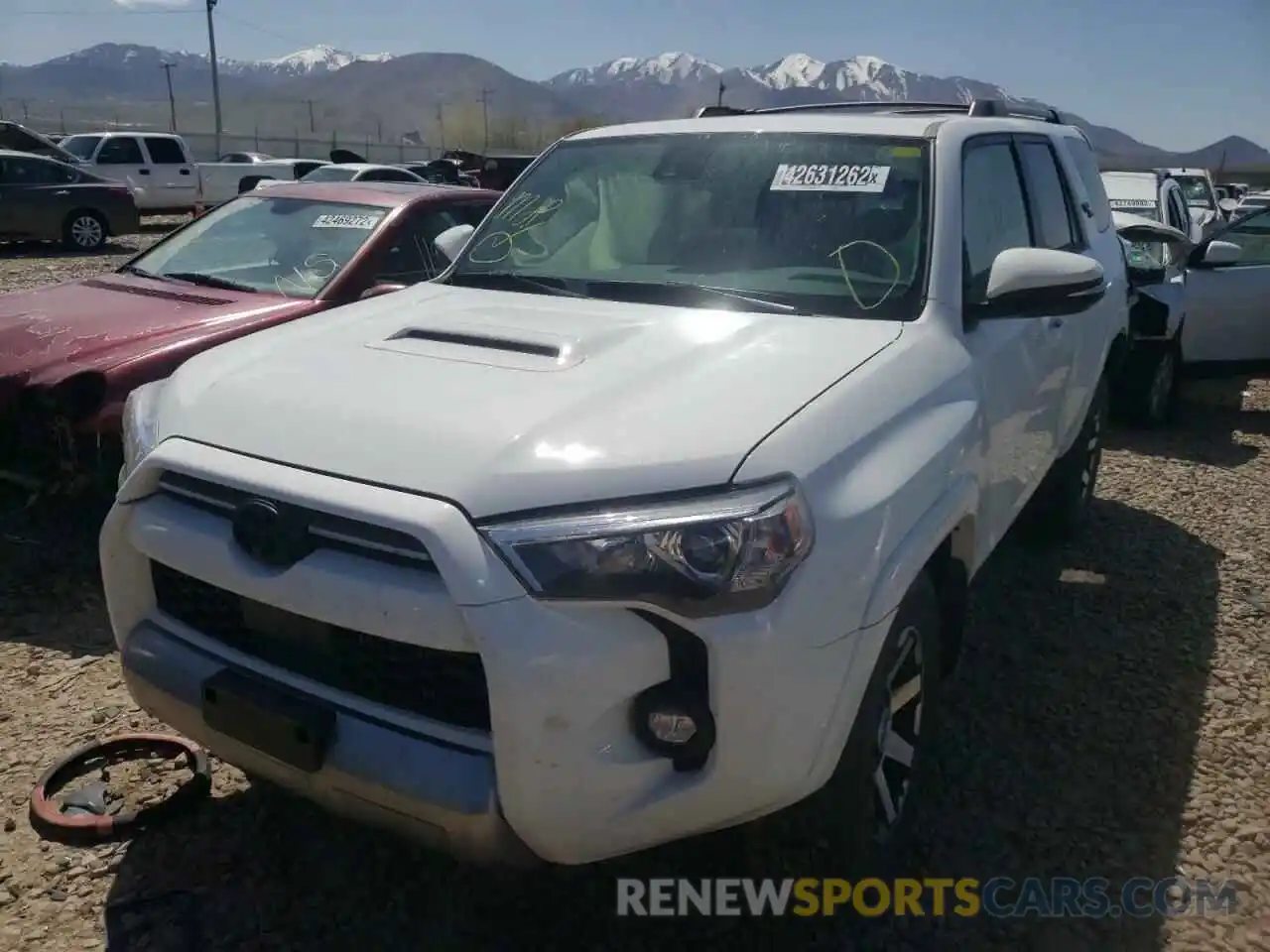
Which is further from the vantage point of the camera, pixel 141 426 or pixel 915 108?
pixel 915 108

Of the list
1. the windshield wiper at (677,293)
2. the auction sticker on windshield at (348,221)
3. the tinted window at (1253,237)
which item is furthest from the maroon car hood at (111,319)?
the tinted window at (1253,237)

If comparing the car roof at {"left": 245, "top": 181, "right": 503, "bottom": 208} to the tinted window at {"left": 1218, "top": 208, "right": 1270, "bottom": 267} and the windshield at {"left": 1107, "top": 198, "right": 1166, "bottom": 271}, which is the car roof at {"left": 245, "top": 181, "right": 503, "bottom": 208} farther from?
the tinted window at {"left": 1218, "top": 208, "right": 1270, "bottom": 267}

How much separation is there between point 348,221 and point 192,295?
0.89 m

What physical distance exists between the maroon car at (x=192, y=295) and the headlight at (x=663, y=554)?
9.51ft

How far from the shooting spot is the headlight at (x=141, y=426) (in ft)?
8.19

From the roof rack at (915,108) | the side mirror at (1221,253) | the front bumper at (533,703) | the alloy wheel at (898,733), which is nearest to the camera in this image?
the front bumper at (533,703)

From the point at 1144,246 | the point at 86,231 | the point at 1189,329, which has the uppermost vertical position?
the point at 1144,246

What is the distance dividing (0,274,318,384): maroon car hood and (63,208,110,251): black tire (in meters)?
12.7

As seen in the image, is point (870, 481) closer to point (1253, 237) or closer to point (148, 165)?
point (1253, 237)

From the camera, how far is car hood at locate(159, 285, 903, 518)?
2041 mm

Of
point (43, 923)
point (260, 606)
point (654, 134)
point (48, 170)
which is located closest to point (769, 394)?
point (260, 606)

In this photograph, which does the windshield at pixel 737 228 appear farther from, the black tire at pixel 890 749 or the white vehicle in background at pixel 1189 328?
the white vehicle in background at pixel 1189 328

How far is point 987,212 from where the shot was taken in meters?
3.49

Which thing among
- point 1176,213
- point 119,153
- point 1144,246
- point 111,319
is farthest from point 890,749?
point 119,153
